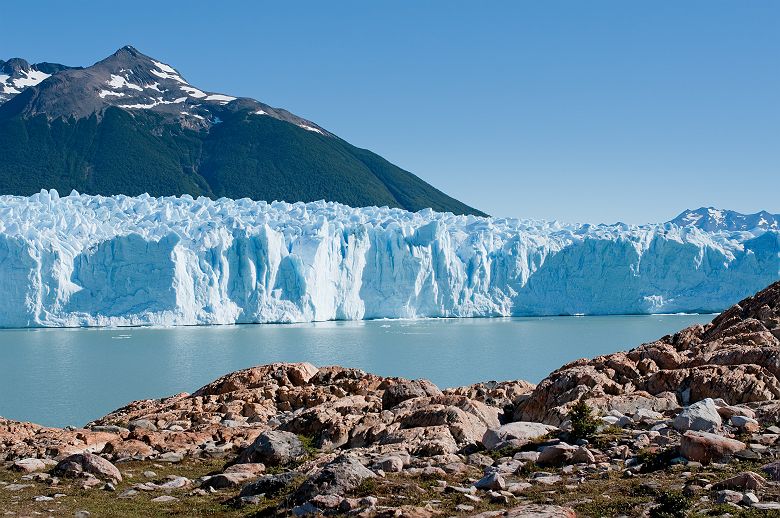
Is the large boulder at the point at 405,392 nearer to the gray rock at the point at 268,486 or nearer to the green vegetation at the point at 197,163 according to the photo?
the gray rock at the point at 268,486

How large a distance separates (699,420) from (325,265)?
155 feet

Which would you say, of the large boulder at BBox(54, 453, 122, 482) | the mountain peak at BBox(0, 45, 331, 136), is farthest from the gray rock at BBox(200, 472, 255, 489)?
the mountain peak at BBox(0, 45, 331, 136)

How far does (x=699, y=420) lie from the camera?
8.61 metres

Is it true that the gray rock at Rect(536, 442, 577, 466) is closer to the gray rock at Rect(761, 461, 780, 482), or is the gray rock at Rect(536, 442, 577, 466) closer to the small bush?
the small bush

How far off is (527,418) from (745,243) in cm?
5848

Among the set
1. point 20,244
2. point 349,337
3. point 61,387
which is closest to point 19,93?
point 20,244

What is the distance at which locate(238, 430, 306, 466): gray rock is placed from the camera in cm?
953

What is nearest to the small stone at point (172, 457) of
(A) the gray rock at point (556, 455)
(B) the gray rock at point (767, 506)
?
(A) the gray rock at point (556, 455)

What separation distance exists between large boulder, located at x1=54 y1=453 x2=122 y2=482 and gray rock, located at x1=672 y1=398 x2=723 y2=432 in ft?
18.3

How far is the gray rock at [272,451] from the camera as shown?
953 centimetres

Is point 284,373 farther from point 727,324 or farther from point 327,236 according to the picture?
point 327,236

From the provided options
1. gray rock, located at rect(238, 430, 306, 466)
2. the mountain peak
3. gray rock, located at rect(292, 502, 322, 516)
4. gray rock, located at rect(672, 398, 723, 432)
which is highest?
the mountain peak

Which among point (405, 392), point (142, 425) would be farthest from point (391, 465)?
point (142, 425)

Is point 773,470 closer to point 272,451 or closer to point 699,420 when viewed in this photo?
point 699,420
